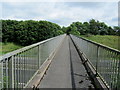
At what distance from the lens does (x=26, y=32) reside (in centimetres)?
7975

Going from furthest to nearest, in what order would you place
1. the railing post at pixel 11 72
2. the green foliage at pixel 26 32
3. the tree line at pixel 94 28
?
the tree line at pixel 94 28 → the green foliage at pixel 26 32 → the railing post at pixel 11 72

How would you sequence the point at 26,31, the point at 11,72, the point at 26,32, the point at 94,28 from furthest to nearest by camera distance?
the point at 94,28 → the point at 26,32 → the point at 26,31 → the point at 11,72

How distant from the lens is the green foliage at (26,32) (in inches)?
3103

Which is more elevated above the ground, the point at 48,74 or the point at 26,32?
the point at 26,32

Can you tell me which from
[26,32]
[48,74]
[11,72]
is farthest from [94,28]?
[11,72]

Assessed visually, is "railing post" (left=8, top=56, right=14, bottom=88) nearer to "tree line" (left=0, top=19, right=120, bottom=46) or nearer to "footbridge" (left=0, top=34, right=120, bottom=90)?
"footbridge" (left=0, top=34, right=120, bottom=90)

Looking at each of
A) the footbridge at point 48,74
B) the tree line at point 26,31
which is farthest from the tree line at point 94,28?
the footbridge at point 48,74

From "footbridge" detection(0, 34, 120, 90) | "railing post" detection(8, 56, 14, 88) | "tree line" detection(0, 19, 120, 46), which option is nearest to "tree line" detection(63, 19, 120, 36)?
"tree line" detection(0, 19, 120, 46)

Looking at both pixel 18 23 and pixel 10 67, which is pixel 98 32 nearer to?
pixel 18 23

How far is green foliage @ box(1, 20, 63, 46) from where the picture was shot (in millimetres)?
78812

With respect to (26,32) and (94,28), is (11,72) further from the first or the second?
(94,28)

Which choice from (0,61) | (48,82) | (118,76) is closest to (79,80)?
(48,82)

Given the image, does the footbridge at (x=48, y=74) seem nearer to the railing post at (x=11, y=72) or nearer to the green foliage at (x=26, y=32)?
the railing post at (x=11, y=72)

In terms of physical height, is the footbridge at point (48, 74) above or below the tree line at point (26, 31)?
below
